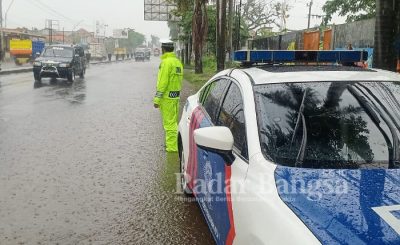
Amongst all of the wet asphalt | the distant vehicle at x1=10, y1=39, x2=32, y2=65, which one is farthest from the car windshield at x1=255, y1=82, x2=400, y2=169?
the distant vehicle at x1=10, y1=39, x2=32, y2=65

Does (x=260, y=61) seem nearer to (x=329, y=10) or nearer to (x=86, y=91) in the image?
(x=86, y=91)

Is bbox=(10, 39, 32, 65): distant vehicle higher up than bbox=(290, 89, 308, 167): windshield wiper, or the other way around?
bbox=(10, 39, 32, 65): distant vehicle

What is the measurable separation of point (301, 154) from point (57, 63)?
19.7 m

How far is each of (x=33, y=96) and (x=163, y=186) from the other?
1077 cm

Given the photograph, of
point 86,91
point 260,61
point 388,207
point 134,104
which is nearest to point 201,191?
point 260,61

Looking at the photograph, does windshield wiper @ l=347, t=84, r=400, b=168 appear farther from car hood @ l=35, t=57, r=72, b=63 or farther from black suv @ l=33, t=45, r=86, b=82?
car hood @ l=35, t=57, r=72, b=63

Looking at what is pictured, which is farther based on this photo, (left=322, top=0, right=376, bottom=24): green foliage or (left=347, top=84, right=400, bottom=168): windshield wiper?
(left=322, top=0, right=376, bottom=24): green foliage

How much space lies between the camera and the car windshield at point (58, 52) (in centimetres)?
2203

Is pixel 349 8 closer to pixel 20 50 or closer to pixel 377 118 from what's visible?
pixel 377 118

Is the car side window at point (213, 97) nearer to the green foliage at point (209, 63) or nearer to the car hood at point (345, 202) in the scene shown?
the car hood at point (345, 202)

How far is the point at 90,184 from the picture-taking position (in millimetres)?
5520

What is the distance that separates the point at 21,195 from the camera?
505 centimetres

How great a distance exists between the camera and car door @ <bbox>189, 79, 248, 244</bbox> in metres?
2.80

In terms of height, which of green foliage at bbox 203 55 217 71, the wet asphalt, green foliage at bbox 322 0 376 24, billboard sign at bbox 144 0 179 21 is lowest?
the wet asphalt
